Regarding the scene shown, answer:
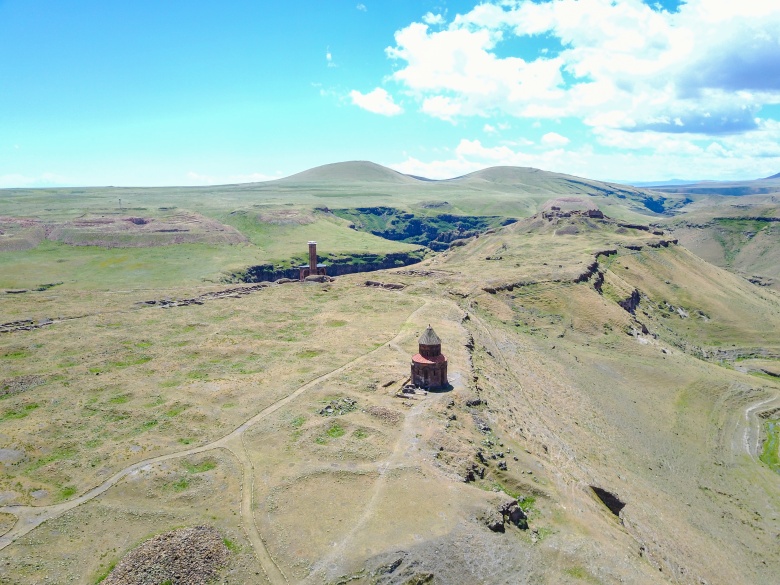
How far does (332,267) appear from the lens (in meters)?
180

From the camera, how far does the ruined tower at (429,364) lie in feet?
183

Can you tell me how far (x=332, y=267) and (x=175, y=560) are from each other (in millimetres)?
151048

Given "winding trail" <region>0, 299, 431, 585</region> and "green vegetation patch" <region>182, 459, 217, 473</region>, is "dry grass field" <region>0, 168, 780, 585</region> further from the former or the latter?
"green vegetation patch" <region>182, 459, 217, 473</region>

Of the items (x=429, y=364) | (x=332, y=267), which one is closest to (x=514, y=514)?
(x=429, y=364)

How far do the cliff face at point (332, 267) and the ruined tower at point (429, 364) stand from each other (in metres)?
105

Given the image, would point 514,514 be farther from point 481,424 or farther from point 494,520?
point 481,424

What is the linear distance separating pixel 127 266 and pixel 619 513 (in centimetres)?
14655

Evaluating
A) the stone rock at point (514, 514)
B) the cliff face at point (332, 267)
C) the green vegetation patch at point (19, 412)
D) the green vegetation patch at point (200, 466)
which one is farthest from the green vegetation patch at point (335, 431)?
the cliff face at point (332, 267)

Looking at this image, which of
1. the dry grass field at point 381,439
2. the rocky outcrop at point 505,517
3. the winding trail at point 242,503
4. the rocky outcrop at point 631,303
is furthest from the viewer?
the rocky outcrop at point 631,303

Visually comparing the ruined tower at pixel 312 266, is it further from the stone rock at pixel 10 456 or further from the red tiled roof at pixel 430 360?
the stone rock at pixel 10 456

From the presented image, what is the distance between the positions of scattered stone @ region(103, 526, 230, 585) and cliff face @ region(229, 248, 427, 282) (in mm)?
121957

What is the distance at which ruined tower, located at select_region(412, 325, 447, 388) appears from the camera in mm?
55750

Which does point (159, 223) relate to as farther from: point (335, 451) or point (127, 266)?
point (335, 451)

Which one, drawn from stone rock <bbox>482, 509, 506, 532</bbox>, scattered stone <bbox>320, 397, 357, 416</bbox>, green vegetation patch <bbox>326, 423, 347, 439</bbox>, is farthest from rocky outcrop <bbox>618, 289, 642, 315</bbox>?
stone rock <bbox>482, 509, 506, 532</bbox>
